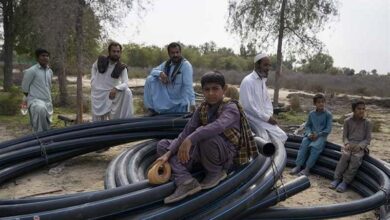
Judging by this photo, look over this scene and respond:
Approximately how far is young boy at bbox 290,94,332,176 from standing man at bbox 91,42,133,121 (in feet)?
8.73

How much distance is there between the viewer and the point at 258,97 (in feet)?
19.0

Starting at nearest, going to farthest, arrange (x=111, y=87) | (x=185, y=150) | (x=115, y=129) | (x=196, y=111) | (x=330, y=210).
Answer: (x=185, y=150), (x=196, y=111), (x=330, y=210), (x=115, y=129), (x=111, y=87)

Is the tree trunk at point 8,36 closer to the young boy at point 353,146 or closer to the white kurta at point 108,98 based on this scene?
the white kurta at point 108,98

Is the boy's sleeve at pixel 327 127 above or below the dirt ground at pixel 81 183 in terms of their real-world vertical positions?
above

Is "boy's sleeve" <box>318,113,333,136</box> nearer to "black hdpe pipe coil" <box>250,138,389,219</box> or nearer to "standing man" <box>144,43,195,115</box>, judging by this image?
"black hdpe pipe coil" <box>250,138,389,219</box>

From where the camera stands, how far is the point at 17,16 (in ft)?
59.7

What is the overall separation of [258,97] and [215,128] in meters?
2.34

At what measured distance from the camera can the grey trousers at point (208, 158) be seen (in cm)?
365

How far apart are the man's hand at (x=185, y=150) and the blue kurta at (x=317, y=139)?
3157mm

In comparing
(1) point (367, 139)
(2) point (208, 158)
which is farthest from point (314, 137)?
(2) point (208, 158)

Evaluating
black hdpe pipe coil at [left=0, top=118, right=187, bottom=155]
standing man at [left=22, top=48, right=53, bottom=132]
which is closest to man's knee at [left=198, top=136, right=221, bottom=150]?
black hdpe pipe coil at [left=0, top=118, right=187, bottom=155]

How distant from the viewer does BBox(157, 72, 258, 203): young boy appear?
3562 millimetres

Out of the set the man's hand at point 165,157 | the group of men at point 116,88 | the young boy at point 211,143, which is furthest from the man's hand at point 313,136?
the man's hand at point 165,157

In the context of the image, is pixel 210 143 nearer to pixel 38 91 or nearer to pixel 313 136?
pixel 313 136
